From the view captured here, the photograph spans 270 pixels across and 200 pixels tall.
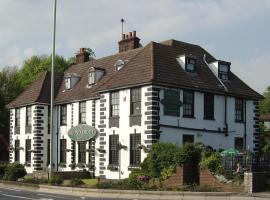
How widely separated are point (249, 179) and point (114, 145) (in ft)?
49.4

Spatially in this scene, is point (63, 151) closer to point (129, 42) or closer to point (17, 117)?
point (17, 117)

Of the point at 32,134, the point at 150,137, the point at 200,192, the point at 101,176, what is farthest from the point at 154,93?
the point at 32,134

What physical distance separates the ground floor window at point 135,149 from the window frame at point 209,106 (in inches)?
214

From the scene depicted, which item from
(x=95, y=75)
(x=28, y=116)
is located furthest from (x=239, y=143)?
(x=28, y=116)

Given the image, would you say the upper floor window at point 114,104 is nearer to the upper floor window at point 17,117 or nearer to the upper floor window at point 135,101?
the upper floor window at point 135,101

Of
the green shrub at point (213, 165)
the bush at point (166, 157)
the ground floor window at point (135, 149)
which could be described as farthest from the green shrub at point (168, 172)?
the ground floor window at point (135, 149)

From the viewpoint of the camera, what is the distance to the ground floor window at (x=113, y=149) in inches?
1510

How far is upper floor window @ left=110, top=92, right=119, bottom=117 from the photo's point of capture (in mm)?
38531

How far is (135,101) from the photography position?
36.8 m

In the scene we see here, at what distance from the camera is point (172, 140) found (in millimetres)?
36094

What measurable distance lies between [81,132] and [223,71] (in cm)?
1201

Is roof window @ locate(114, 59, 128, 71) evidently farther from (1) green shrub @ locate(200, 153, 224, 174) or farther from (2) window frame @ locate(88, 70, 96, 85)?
(1) green shrub @ locate(200, 153, 224, 174)

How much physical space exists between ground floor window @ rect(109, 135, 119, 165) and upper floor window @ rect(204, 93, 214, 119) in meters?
6.57

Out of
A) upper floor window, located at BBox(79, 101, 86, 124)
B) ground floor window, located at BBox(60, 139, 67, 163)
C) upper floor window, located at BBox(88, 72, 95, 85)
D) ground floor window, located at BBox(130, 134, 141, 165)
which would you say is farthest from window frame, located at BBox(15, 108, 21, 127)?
ground floor window, located at BBox(130, 134, 141, 165)
